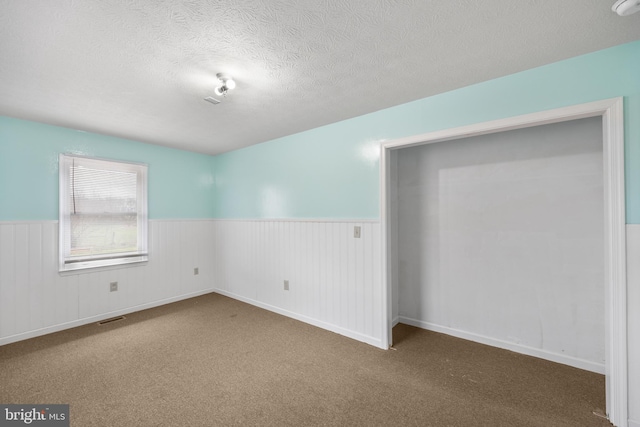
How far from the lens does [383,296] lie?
9.00 ft

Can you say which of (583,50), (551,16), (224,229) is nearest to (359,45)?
(551,16)

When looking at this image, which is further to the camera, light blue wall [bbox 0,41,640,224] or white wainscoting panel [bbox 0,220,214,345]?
white wainscoting panel [bbox 0,220,214,345]

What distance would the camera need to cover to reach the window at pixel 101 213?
3.29 meters

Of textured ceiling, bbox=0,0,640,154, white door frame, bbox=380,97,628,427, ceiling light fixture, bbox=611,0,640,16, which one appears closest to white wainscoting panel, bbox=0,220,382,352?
textured ceiling, bbox=0,0,640,154

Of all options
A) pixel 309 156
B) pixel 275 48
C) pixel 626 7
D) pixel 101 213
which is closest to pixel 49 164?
pixel 101 213

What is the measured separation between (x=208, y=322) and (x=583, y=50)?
14.1 ft

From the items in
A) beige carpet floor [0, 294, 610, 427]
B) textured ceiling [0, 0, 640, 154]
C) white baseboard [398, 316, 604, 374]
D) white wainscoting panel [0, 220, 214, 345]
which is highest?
textured ceiling [0, 0, 640, 154]

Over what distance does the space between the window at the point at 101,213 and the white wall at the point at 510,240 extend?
145 inches

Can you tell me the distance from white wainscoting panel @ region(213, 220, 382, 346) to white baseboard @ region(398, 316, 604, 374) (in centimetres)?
80

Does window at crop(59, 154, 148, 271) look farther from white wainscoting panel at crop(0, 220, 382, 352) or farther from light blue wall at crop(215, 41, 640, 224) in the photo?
light blue wall at crop(215, 41, 640, 224)

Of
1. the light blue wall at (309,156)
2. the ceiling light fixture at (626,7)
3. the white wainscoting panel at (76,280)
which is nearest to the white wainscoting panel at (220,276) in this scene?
the white wainscoting panel at (76,280)

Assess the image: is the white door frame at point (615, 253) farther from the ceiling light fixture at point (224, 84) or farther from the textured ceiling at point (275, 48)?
the ceiling light fixture at point (224, 84)

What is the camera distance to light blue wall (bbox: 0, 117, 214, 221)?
2.89 m

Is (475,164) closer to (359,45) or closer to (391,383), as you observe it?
(359,45)
